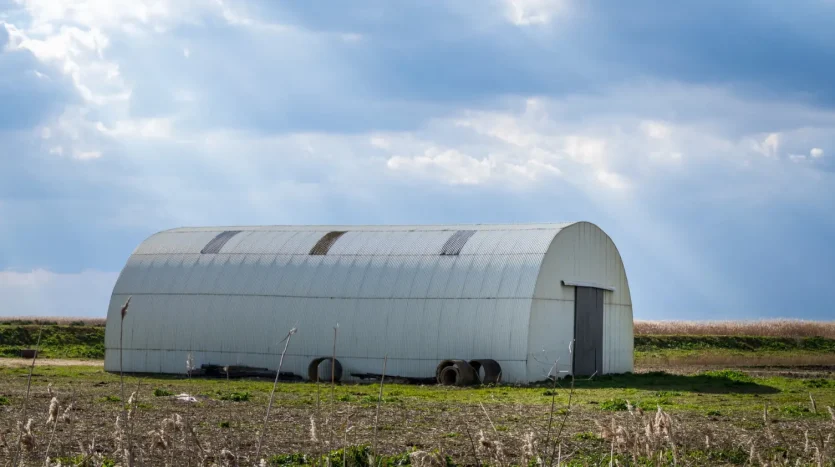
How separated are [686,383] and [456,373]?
7802 mm

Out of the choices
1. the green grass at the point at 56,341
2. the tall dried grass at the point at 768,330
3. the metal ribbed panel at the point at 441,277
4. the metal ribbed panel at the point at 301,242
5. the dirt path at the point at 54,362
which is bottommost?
the dirt path at the point at 54,362

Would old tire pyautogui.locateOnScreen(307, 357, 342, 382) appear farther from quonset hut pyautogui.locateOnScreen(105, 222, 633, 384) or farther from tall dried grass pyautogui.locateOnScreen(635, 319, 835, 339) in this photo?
tall dried grass pyautogui.locateOnScreen(635, 319, 835, 339)

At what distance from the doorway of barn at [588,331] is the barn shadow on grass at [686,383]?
115 centimetres

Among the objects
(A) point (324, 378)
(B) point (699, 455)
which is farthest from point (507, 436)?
(A) point (324, 378)

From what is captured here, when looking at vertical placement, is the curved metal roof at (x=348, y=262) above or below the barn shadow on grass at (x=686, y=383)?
above

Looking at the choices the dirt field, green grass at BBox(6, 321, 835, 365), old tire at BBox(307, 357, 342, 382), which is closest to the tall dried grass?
green grass at BBox(6, 321, 835, 365)

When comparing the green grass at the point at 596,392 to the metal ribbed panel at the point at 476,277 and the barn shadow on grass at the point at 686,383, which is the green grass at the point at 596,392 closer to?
the barn shadow on grass at the point at 686,383

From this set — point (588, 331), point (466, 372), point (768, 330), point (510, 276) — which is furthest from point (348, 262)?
point (768, 330)

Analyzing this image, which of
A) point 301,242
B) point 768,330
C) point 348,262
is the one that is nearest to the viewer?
point 348,262

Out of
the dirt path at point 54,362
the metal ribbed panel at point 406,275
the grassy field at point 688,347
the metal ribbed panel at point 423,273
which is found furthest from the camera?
the grassy field at point 688,347

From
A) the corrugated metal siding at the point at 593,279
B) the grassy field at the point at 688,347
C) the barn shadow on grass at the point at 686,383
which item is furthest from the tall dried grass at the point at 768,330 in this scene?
the barn shadow on grass at the point at 686,383

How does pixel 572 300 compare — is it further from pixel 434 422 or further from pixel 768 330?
pixel 768 330

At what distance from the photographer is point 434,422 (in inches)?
786

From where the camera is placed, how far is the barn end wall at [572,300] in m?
34.5
